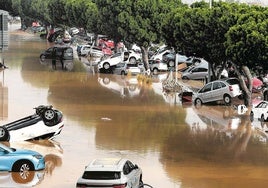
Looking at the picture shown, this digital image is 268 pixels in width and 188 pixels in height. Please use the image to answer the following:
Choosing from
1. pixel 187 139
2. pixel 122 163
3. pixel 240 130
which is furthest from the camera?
pixel 240 130

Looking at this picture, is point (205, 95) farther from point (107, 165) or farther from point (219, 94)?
point (107, 165)

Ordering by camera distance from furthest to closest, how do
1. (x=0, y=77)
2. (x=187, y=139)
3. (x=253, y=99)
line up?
(x=0, y=77)
(x=253, y=99)
(x=187, y=139)

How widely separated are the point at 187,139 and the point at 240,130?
11.5 ft

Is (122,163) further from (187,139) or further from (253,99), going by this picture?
(253,99)

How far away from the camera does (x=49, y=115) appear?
2714cm

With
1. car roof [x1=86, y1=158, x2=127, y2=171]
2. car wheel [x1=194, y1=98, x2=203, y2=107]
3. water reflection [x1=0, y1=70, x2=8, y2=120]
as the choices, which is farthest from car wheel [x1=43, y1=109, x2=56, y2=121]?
car wheel [x1=194, y1=98, x2=203, y2=107]

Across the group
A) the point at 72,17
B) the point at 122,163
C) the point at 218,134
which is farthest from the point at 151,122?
the point at 72,17

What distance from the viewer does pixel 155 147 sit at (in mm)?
26453

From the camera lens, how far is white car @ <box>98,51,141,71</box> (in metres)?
57.3

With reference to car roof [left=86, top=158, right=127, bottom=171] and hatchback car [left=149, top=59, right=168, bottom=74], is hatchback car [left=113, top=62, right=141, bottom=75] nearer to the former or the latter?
hatchback car [left=149, top=59, right=168, bottom=74]

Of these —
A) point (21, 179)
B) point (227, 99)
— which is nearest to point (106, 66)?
point (227, 99)

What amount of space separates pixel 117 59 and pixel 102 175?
133 ft

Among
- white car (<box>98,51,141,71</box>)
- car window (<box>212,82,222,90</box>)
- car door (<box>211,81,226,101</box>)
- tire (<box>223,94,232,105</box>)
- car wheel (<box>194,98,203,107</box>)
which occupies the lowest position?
car wheel (<box>194,98,203,107</box>)

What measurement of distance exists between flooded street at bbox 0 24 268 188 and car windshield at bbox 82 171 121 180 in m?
2.65
